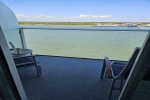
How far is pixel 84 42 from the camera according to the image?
11.6 feet

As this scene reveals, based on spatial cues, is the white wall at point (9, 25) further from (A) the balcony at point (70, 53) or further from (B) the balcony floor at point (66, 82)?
(B) the balcony floor at point (66, 82)

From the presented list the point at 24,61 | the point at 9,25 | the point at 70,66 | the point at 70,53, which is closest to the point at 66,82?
the point at 70,66

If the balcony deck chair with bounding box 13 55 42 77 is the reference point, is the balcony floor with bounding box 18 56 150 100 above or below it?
below

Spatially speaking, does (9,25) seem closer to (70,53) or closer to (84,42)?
(70,53)

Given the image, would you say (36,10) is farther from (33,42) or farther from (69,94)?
(69,94)

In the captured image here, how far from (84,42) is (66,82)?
1.58 metres

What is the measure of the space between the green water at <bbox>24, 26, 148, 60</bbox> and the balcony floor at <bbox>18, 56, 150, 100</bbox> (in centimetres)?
47

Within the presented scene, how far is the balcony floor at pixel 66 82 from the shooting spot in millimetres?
1869

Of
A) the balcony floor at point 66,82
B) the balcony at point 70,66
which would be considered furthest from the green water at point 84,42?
the balcony floor at point 66,82

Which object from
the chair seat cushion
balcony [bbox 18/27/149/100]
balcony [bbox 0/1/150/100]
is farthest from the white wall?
the chair seat cushion

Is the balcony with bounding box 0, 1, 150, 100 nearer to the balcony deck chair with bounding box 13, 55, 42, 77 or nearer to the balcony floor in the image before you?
the balcony floor

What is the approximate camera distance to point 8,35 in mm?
3180

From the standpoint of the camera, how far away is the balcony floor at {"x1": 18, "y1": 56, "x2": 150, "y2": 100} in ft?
6.13

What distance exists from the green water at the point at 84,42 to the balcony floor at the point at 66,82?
1.53 feet
